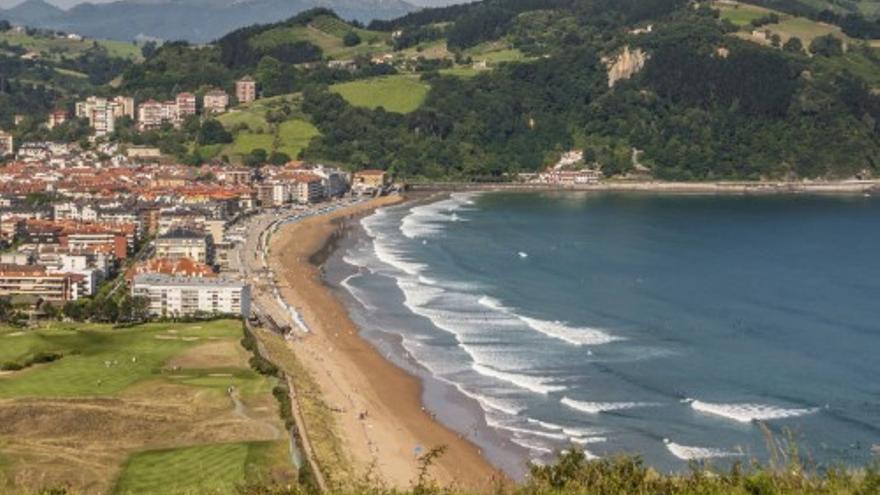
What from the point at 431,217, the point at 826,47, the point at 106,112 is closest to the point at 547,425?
the point at 431,217

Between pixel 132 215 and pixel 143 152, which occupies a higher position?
pixel 143 152

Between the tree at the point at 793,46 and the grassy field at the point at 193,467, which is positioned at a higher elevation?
the tree at the point at 793,46

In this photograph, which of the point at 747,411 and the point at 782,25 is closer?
the point at 747,411

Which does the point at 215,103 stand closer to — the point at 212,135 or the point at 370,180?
the point at 212,135

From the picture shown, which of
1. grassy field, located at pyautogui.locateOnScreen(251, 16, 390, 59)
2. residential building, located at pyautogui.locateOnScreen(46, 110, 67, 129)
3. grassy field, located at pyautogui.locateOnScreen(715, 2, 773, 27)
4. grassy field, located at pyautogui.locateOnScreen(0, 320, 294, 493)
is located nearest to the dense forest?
grassy field, located at pyautogui.locateOnScreen(715, 2, 773, 27)

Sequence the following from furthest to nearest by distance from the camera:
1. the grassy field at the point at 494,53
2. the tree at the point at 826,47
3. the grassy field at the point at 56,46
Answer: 1. the grassy field at the point at 56,46
2. the grassy field at the point at 494,53
3. the tree at the point at 826,47

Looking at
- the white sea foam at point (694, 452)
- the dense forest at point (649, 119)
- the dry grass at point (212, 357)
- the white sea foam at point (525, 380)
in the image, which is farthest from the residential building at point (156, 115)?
the white sea foam at point (694, 452)

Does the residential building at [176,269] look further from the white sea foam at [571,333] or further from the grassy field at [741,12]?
the grassy field at [741,12]
